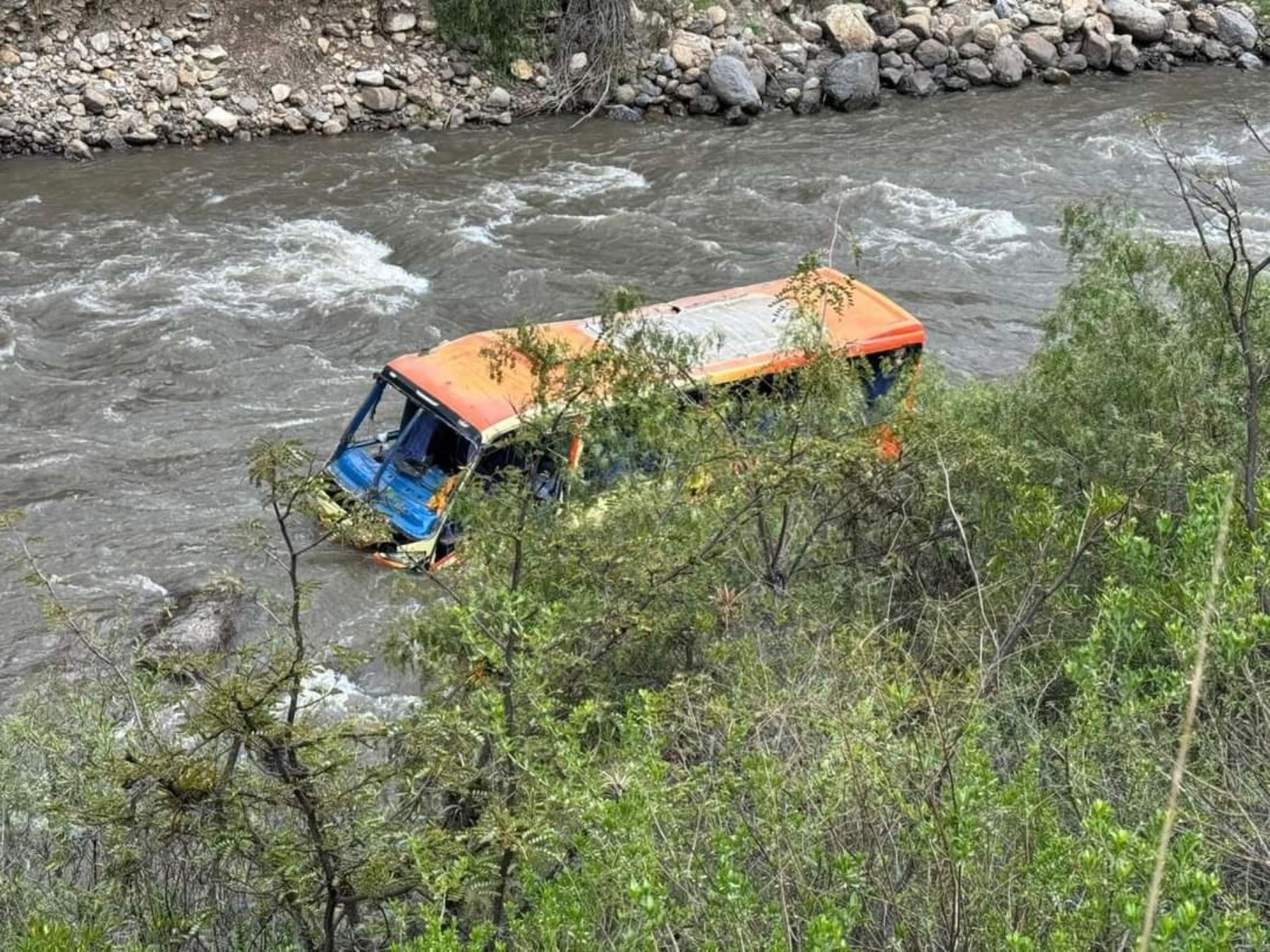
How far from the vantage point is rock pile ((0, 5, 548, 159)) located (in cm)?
1859

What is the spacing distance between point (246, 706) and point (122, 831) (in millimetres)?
969

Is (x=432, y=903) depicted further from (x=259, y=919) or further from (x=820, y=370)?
(x=820, y=370)

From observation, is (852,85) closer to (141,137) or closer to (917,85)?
(917,85)

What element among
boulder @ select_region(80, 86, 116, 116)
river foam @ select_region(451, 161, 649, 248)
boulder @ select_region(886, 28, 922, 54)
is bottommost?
river foam @ select_region(451, 161, 649, 248)

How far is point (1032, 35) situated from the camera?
2194 cm

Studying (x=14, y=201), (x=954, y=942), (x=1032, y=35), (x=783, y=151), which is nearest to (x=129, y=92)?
(x=14, y=201)

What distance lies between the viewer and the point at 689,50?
68.7 feet

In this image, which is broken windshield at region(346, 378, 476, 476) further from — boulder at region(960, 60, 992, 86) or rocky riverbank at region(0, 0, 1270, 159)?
boulder at region(960, 60, 992, 86)

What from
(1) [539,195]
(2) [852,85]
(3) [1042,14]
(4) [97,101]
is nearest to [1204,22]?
(3) [1042,14]

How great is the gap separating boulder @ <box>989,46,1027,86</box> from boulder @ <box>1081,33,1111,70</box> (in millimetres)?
1114

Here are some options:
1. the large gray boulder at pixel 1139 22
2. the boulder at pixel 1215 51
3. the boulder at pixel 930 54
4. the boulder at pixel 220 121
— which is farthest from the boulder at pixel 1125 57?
the boulder at pixel 220 121

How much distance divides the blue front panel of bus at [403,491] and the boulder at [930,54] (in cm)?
1381

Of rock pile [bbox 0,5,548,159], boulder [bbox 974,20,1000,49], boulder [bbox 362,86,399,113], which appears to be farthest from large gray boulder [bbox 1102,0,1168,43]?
boulder [bbox 362,86,399,113]

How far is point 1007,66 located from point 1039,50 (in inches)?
27.1
